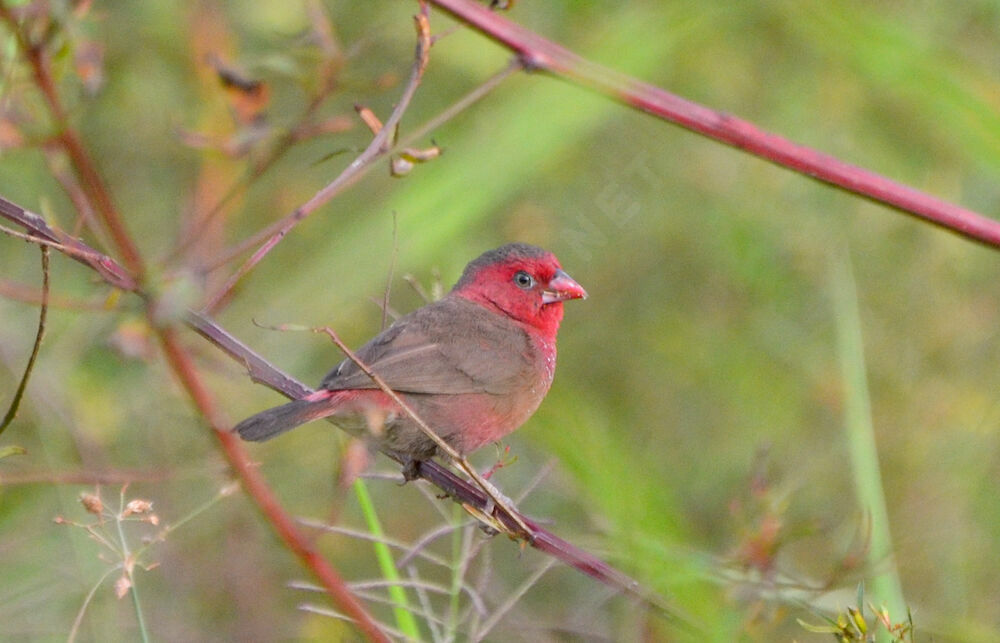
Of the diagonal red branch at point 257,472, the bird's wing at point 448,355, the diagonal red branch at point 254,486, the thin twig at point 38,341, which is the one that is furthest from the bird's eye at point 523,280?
the diagonal red branch at point 254,486

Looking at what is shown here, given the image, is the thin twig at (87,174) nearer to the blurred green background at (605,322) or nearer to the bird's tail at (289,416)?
the bird's tail at (289,416)

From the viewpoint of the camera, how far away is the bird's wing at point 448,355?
3.32 meters

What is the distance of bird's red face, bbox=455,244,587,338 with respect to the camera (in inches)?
151

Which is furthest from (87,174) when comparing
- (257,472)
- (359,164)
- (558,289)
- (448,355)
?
(558,289)

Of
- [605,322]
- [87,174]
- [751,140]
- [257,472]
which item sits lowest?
[605,322]

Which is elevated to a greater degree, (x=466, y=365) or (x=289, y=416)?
(x=289, y=416)

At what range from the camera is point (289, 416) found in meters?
2.76

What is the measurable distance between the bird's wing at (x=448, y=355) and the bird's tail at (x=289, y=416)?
13.4 inches

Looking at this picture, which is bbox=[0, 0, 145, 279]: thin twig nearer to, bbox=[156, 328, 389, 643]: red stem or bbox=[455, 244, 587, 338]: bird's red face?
bbox=[156, 328, 389, 643]: red stem

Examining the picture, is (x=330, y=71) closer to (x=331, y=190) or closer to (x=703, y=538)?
(x=331, y=190)

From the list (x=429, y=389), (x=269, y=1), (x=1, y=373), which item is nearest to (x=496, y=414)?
(x=429, y=389)

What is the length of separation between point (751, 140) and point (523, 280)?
207 cm

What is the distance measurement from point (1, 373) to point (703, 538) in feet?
8.32

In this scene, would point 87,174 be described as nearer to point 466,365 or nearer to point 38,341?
point 38,341
